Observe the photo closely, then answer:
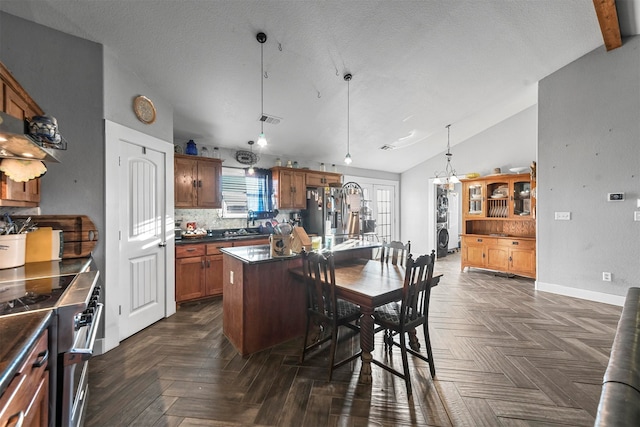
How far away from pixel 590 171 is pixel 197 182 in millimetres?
5735

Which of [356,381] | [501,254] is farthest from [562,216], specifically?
[356,381]

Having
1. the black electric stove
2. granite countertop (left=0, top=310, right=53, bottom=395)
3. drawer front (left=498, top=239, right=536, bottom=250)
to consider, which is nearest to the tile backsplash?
the black electric stove

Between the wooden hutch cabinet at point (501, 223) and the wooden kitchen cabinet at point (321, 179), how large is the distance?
2799mm

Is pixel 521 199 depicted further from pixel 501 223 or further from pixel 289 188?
pixel 289 188

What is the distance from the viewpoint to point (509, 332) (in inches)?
112

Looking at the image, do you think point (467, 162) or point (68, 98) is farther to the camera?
point (467, 162)

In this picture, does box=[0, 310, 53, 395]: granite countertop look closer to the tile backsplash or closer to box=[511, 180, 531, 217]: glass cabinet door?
the tile backsplash

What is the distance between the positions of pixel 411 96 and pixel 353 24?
1730 mm

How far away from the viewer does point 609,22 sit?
3.15 m

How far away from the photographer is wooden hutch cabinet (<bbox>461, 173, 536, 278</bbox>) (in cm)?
494

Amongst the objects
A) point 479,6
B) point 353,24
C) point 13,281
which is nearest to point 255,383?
point 13,281

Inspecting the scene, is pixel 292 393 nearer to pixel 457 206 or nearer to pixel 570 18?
pixel 570 18

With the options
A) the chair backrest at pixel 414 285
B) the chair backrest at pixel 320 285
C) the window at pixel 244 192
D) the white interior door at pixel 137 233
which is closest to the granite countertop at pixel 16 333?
the white interior door at pixel 137 233

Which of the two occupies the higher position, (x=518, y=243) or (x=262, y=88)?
(x=262, y=88)
